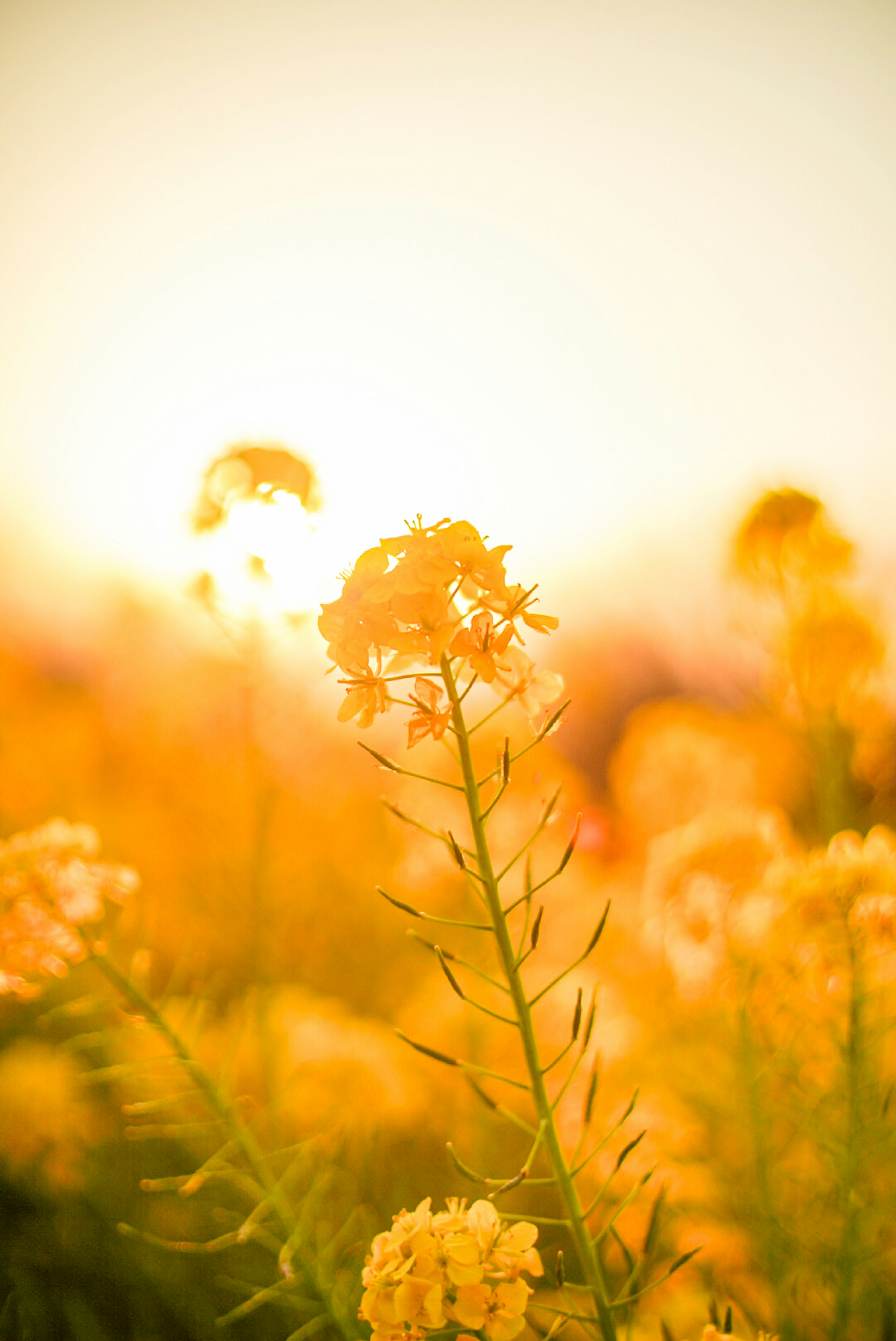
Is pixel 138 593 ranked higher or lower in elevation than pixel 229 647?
higher

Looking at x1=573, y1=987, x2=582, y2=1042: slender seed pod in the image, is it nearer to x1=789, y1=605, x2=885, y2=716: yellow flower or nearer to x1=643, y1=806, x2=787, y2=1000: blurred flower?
x1=643, y1=806, x2=787, y2=1000: blurred flower

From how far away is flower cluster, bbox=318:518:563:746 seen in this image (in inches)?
17.8

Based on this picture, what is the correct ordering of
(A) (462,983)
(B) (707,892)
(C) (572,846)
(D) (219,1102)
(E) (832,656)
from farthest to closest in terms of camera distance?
(A) (462,983) < (E) (832,656) < (B) (707,892) < (D) (219,1102) < (C) (572,846)

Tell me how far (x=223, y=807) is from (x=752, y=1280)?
165 centimetres

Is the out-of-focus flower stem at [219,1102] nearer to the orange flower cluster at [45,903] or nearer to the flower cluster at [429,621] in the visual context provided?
the orange flower cluster at [45,903]

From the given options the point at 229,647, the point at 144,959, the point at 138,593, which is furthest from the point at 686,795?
the point at 138,593

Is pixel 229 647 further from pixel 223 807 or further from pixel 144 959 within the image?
pixel 144 959

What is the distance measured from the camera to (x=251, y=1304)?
2.28 feet

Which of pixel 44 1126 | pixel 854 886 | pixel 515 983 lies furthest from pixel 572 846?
pixel 44 1126

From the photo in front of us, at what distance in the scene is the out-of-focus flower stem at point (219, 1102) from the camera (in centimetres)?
74

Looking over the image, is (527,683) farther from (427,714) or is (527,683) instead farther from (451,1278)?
(451,1278)

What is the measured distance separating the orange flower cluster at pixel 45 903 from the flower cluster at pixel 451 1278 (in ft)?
1.51

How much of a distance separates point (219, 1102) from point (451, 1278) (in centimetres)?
41

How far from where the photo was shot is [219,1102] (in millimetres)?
765
